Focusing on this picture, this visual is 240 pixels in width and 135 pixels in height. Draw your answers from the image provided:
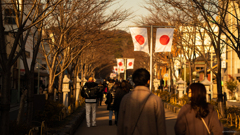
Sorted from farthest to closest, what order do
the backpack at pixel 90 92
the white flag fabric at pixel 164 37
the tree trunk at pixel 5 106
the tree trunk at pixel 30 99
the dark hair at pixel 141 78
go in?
the white flag fabric at pixel 164 37 → the backpack at pixel 90 92 → the tree trunk at pixel 30 99 → the tree trunk at pixel 5 106 → the dark hair at pixel 141 78

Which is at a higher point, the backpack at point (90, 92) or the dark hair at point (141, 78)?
the dark hair at point (141, 78)

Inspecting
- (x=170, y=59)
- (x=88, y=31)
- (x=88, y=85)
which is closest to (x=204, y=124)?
(x=88, y=85)

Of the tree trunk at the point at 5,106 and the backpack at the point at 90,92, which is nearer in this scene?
the tree trunk at the point at 5,106

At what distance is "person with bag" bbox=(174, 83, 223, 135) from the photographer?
393cm

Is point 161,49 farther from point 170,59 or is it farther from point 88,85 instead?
point 170,59

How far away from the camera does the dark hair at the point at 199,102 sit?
393 cm

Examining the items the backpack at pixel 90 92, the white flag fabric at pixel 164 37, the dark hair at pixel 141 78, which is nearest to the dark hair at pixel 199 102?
the dark hair at pixel 141 78

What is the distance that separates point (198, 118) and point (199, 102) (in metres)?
0.20

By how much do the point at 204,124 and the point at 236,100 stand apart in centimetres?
3143

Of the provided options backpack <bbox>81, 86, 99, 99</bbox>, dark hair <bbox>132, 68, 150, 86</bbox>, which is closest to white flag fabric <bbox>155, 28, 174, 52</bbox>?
backpack <bbox>81, 86, 99, 99</bbox>

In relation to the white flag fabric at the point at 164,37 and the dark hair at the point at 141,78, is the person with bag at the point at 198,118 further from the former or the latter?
the white flag fabric at the point at 164,37

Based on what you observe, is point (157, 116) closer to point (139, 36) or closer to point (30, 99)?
point (30, 99)

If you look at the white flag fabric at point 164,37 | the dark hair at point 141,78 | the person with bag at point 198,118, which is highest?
the white flag fabric at point 164,37

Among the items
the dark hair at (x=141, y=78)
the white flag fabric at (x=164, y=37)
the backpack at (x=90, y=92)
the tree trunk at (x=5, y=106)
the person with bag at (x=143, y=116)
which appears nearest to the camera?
the person with bag at (x=143, y=116)
